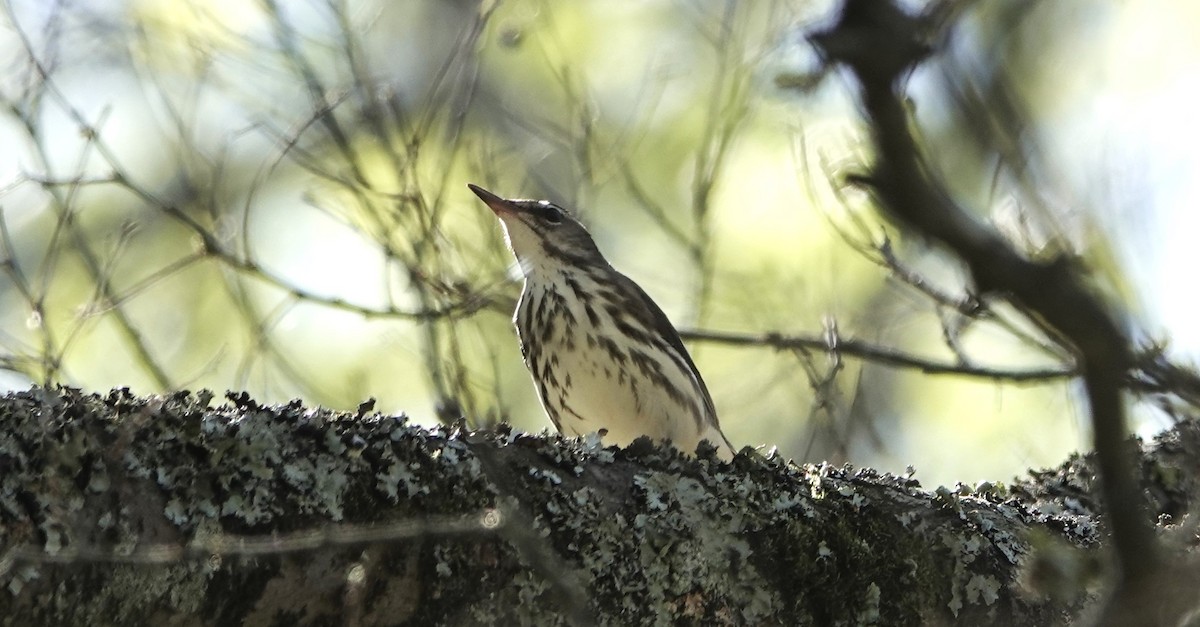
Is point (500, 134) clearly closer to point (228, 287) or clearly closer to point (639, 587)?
point (228, 287)

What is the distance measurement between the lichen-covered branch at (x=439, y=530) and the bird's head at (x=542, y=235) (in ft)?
7.67

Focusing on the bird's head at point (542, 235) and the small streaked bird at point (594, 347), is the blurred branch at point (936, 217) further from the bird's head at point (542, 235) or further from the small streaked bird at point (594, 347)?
the bird's head at point (542, 235)

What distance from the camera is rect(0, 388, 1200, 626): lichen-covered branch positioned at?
224 cm

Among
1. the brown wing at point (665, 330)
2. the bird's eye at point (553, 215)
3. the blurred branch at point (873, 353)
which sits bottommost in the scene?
the blurred branch at point (873, 353)

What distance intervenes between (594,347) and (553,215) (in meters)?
0.69

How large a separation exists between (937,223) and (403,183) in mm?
3670

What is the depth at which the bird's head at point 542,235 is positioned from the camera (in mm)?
5414

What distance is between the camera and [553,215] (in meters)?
5.48

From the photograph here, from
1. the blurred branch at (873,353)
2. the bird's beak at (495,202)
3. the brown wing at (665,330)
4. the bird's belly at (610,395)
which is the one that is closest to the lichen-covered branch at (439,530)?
the blurred branch at (873,353)

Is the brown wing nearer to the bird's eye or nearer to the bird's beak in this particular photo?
the bird's eye

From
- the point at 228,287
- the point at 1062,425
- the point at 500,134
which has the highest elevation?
the point at 500,134

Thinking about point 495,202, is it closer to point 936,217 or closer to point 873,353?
point 873,353

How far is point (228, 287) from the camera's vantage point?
17.6 ft

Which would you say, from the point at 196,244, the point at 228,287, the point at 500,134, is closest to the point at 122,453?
the point at 196,244
